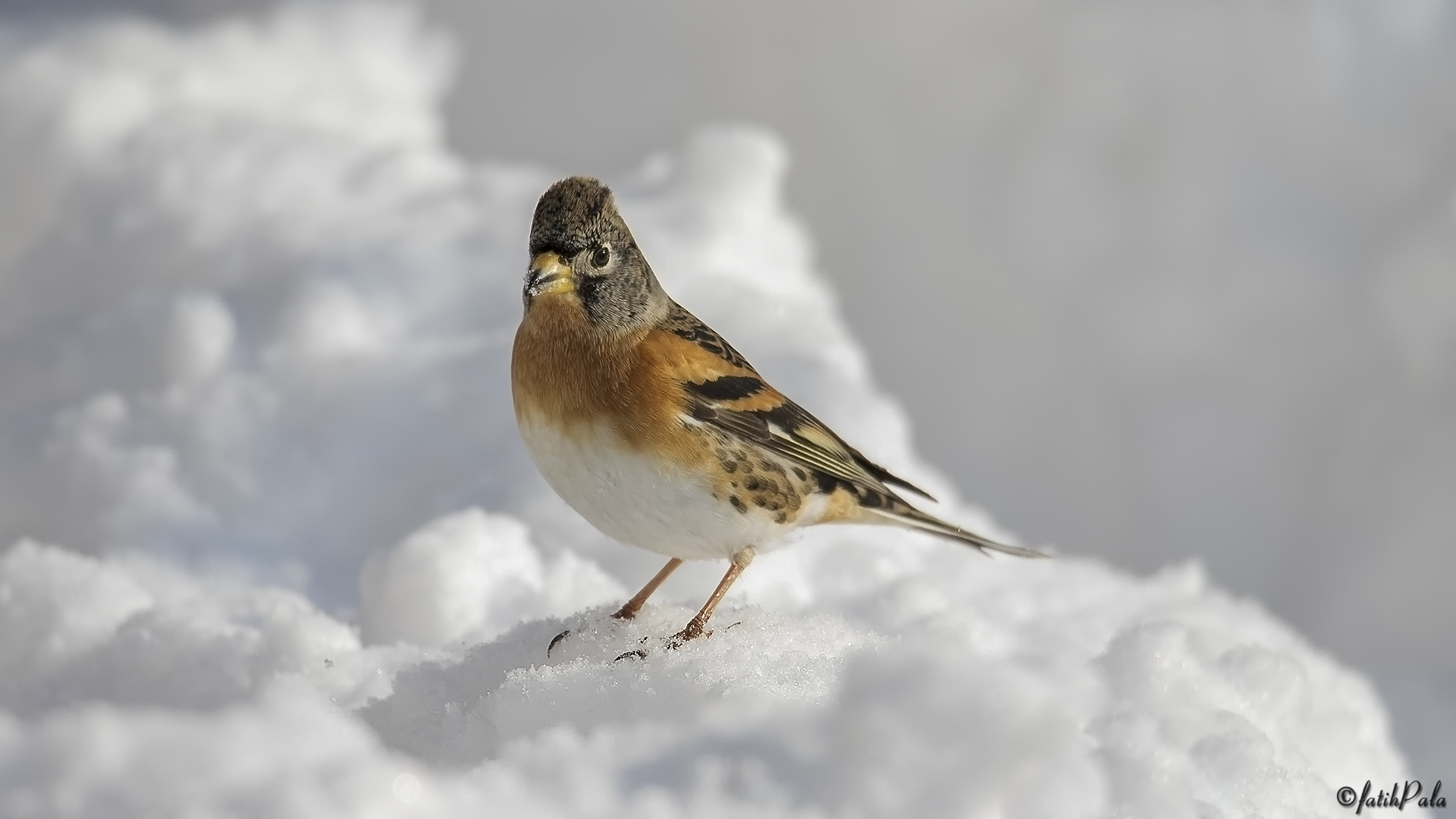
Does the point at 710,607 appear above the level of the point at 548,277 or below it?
below

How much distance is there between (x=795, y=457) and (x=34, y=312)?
10.6ft

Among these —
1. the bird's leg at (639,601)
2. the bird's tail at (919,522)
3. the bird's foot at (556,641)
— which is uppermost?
the bird's tail at (919,522)

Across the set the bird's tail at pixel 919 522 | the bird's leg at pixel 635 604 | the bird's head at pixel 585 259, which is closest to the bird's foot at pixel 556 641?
the bird's leg at pixel 635 604

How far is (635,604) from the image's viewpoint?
261cm

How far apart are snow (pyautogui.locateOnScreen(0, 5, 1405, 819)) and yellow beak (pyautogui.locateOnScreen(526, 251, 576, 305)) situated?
677 mm

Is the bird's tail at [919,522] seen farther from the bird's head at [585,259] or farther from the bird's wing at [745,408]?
the bird's head at [585,259]

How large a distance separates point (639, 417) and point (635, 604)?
42 cm

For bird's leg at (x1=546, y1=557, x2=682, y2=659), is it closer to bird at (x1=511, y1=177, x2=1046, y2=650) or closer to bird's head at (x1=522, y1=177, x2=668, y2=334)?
bird at (x1=511, y1=177, x2=1046, y2=650)

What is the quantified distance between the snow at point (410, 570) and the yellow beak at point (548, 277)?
26.7 inches

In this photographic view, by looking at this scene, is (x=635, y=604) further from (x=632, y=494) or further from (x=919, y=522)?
(x=919, y=522)

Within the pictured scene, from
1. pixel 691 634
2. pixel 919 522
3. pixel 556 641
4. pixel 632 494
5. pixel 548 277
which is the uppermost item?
pixel 919 522

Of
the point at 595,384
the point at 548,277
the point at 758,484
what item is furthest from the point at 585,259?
the point at 758,484

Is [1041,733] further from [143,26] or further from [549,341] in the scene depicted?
[143,26]

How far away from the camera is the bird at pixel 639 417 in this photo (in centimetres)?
244
